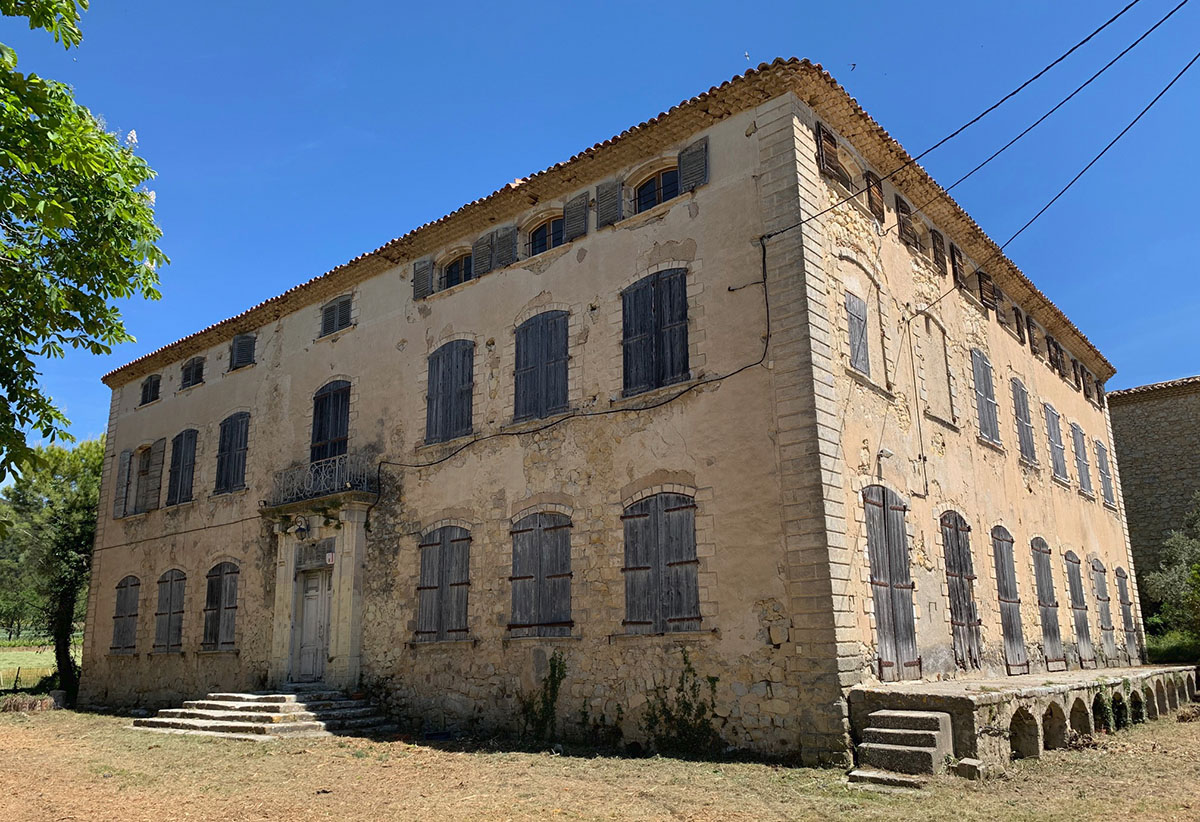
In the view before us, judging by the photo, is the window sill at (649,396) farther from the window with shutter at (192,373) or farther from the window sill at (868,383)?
the window with shutter at (192,373)

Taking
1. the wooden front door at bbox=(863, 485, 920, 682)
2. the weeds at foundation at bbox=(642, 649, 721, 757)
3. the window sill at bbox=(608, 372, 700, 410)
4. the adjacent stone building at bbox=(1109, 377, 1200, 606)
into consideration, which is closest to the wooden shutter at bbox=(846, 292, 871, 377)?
the wooden front door at bbox=(863, 485, 920, 682)

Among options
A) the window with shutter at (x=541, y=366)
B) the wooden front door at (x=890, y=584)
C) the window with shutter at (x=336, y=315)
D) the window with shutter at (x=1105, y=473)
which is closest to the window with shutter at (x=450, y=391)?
the window with shutter at (x=541, y=366)

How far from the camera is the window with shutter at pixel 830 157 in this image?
1133 cm

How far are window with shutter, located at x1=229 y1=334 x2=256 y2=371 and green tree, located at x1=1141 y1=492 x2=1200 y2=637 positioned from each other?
1972 cm

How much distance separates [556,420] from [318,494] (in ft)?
16.7

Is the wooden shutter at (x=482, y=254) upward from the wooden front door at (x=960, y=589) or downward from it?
upward

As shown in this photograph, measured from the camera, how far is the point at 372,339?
612 inches

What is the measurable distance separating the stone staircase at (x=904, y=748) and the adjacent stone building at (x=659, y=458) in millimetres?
512

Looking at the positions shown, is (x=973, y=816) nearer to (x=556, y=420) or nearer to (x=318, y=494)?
(x=556, y=420)

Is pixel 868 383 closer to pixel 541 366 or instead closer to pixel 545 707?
pixel 541 366

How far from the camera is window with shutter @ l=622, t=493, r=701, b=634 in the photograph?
34.4 feet

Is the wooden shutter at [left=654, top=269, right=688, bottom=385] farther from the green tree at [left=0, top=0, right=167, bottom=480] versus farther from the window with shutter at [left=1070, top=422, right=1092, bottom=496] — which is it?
the window with shutter at [left=1070, top=422, right=1092, bottom=496]

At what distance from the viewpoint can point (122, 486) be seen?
20125 millimetres

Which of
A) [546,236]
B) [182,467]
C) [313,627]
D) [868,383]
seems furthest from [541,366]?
[182,467]
